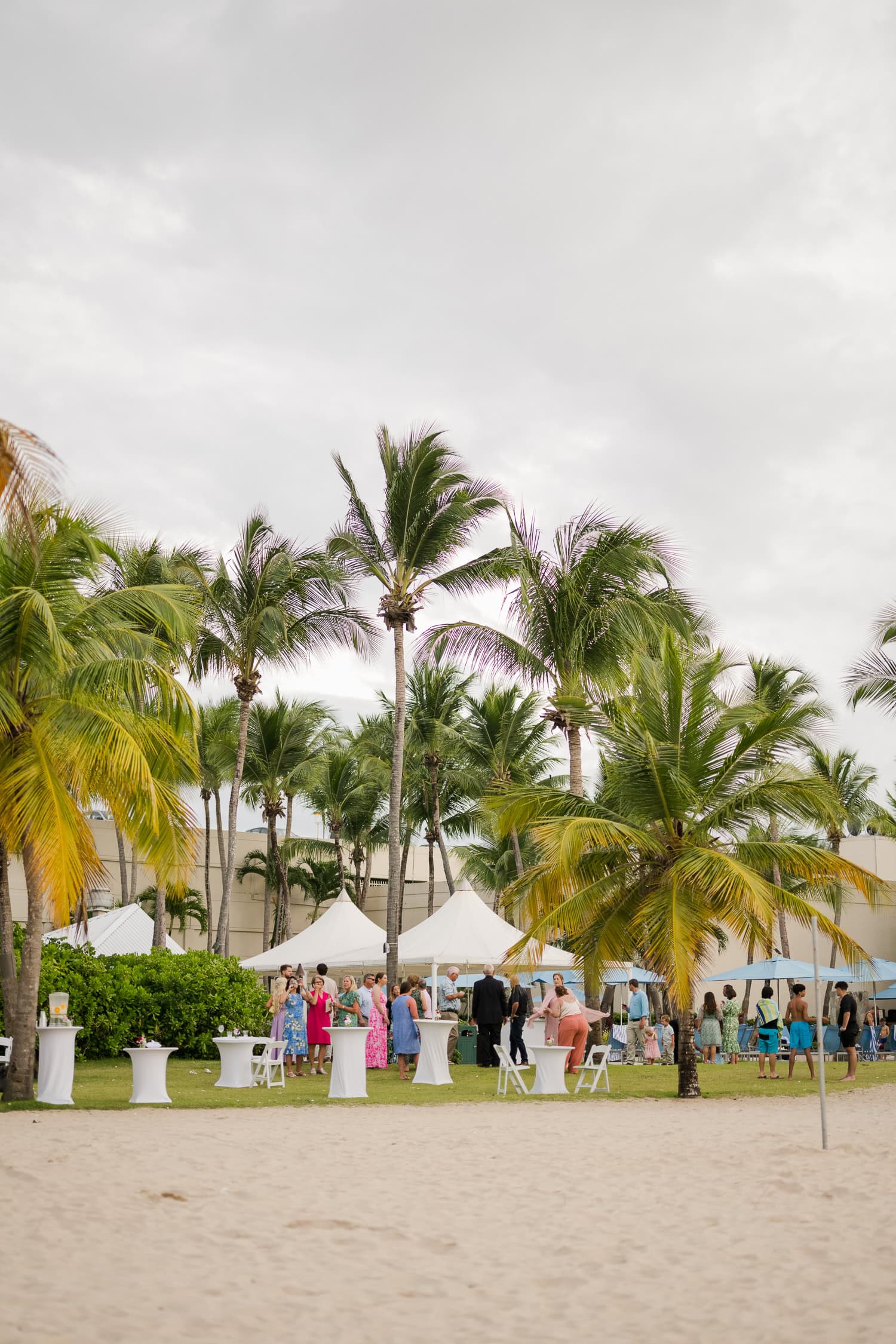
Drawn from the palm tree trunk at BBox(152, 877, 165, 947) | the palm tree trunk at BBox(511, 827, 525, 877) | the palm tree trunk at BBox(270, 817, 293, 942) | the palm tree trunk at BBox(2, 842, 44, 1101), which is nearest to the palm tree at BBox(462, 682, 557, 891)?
the palm tree trunk at BBox(511, 827, 525, 877)

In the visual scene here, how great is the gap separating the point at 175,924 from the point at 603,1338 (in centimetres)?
3697

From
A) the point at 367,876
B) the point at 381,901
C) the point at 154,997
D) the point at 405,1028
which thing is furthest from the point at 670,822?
the point at 367,876

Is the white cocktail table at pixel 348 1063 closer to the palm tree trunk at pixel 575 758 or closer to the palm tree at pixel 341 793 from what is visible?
the palm tree trunk at pixel 575 758

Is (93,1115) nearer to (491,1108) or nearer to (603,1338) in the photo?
(491,1108)

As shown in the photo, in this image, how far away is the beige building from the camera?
3741 centimetres

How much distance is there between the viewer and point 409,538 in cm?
2234

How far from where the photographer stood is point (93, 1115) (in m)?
11.6

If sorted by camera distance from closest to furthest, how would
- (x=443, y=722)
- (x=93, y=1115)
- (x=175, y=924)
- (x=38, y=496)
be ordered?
(x=38, y=496), (x=93, y=1115), (x=443, y=722), (x=175, y=924)

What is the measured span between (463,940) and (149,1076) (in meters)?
8.56

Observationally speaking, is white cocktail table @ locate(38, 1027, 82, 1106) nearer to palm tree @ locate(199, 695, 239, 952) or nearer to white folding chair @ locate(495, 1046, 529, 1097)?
white folding chair @ locate(495, 1046, 529, 1097)

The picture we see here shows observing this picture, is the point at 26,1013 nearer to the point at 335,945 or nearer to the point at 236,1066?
the point at 236,1066

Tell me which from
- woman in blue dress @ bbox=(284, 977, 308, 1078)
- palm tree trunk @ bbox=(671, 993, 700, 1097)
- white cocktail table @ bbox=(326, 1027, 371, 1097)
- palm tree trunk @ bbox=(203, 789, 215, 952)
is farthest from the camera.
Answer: palm tree trunk @ bbox=(203, 789, 215, 952)

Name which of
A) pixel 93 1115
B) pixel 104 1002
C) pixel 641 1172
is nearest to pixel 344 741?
pixel 104 1002

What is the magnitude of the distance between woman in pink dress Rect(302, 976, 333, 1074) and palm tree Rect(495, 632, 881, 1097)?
159 inches
